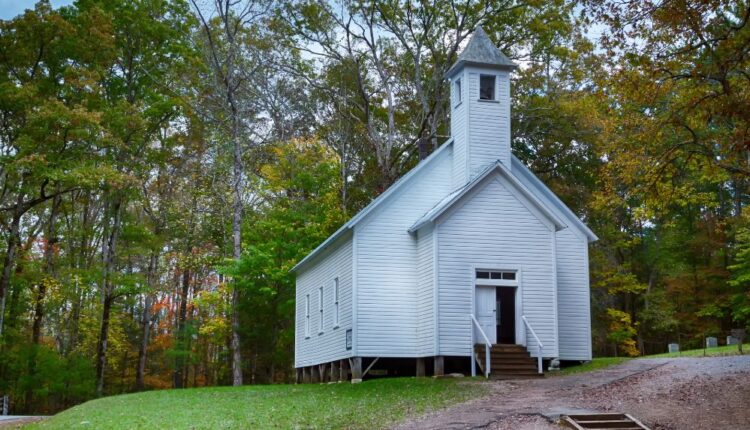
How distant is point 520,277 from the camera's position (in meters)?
22.5

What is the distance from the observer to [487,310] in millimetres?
22328

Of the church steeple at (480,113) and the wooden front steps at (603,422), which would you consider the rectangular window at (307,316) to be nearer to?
the church steeple at (480,113)

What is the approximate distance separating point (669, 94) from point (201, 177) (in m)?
26.8

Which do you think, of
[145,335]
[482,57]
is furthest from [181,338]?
[482,57]

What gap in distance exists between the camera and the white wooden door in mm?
22219

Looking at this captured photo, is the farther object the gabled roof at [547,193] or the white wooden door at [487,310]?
the gabled roof at [547,193]

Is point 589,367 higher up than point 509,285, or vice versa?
point 509,285

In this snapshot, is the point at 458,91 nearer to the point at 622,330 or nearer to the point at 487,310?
the point at 487,310

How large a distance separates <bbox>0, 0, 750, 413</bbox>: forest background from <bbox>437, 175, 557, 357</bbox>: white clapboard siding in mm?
4581

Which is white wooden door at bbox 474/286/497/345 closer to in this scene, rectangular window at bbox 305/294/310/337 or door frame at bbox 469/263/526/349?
door frame at bbox 469/263/526/349

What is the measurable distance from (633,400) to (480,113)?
11098mm

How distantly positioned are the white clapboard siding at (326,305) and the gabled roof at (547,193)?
6.19m

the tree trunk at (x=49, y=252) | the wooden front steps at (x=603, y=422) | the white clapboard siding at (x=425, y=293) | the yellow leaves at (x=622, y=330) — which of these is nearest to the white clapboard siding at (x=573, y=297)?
the white clapboard siding at (x=425, y=293)

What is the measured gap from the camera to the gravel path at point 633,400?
13.4m
